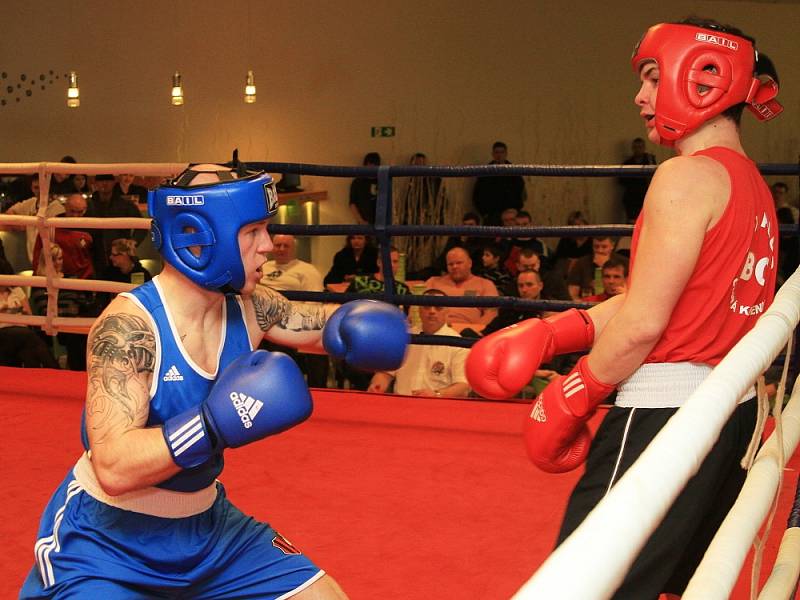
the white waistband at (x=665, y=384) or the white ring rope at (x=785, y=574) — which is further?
the white waistband at (x=665, y=384)

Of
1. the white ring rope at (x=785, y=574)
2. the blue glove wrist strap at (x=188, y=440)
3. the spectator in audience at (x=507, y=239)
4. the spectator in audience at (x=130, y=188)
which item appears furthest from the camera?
the spectator in audience at (x=130, y=188)

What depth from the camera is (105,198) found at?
7.20 m

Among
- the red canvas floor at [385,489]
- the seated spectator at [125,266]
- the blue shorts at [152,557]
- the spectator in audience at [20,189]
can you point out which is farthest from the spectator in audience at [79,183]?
the blue shorts at [152,557]

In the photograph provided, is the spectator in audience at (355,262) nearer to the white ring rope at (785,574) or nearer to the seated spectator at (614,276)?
the seated spectator at (614,276)

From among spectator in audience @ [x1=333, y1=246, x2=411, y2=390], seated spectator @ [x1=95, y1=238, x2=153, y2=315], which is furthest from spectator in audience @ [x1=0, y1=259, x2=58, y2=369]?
spectator in audience @ [x1=333, y1=246, x2=411, y2=390]

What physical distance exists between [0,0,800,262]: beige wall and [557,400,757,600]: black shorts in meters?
7.53

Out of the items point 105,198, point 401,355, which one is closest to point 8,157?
point 105,198

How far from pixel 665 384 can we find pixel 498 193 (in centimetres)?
687

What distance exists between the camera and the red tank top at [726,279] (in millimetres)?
1722

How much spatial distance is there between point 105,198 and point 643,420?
602cm

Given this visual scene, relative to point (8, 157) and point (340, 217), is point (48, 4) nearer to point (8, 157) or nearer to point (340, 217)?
point (8, 157)

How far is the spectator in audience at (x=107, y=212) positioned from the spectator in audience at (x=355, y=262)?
1184 millimetres

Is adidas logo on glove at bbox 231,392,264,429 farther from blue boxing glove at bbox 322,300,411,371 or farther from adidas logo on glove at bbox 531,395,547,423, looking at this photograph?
adidas logo on glove at bbox 531,395,547,423

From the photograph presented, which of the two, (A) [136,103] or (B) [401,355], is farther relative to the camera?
(A) [136,103]
